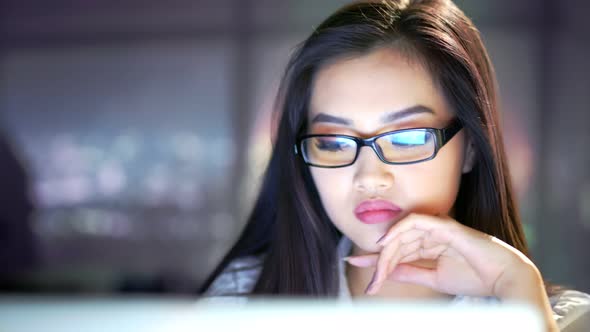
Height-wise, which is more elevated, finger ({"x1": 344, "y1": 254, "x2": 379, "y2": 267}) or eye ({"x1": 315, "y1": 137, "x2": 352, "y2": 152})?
eye ({"x1": 315, "y1": 137, "x2": 352, "y2": 152})

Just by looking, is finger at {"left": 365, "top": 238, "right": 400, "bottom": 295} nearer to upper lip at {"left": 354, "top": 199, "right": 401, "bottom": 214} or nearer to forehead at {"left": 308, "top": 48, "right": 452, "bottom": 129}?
upper lip at {"left": 354, "top": 199, "right": 401, "bottom": 214}

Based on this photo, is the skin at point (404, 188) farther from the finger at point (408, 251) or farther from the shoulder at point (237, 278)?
the shoulder at point (237, 278)

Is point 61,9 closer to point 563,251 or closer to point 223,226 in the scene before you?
point 223,226

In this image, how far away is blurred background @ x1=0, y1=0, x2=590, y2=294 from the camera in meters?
4.14

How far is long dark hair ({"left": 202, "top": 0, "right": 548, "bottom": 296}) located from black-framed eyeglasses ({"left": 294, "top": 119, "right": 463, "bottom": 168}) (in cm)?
8

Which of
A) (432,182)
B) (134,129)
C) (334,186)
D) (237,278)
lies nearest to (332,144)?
(334,186)

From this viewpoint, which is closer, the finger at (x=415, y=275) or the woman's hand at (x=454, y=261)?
the woman's hand at (x=454, y=261)

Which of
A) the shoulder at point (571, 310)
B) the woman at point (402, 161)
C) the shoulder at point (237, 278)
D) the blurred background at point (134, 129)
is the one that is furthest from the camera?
the blurred background at point (134, 129)

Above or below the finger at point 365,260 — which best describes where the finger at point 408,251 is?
above

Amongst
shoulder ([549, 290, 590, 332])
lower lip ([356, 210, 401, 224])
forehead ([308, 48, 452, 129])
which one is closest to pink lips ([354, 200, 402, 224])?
lower lip ([356, 210, 401, 224])

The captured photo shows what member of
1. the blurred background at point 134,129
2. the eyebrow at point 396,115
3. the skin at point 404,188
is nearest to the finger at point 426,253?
the skin at point 404,188

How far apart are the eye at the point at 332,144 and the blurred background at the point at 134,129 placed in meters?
2.89

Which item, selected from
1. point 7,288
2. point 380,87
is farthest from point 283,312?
point 7,288

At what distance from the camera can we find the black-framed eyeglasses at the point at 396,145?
1013mm
